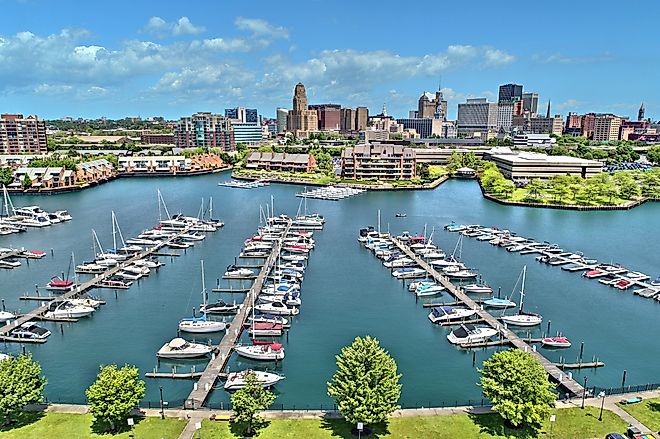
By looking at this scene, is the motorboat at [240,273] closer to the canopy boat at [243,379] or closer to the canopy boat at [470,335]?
the canopy boat at [243,379]

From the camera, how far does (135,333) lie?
95.6ft

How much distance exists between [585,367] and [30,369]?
24.8 m

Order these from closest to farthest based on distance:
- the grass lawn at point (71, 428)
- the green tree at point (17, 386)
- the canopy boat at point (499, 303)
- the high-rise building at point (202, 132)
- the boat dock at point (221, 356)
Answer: the grass lawn at point (71, 428) → the green tree at point (17, 386) → the boat dock at point (221, 356) → the canopy boat at point (499, 303) → the high-rise building at point (202, 132)

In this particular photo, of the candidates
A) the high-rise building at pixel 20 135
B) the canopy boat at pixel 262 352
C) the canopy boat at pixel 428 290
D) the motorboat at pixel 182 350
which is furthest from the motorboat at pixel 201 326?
the high-rise building at pixel 20 135

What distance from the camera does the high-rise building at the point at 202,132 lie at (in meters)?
146

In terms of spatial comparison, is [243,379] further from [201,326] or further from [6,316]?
[6,316]

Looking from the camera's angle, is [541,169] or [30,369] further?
[541,169]

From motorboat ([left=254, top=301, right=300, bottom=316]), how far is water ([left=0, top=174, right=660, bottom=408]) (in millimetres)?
913

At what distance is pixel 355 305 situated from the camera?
33625 mm

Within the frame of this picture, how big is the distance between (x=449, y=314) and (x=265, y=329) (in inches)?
441

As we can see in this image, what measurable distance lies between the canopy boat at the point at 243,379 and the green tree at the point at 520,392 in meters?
9.61

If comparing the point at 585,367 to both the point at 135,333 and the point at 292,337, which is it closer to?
the point at 292,337

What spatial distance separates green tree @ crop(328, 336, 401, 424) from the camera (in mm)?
17453

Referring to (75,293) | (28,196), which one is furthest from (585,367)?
(28,196)
